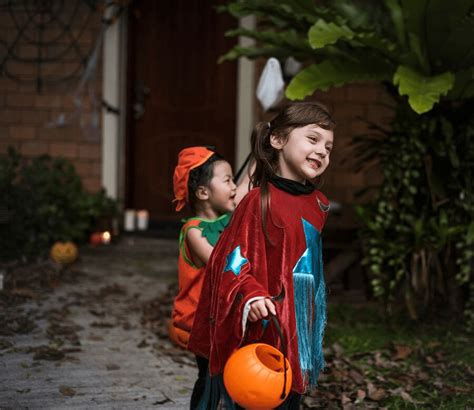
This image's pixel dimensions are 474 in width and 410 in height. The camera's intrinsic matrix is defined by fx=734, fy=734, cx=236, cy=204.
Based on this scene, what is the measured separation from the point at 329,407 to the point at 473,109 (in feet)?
7.02

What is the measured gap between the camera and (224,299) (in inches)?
88.1

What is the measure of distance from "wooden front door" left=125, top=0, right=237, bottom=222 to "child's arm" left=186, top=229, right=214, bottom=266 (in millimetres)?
5136

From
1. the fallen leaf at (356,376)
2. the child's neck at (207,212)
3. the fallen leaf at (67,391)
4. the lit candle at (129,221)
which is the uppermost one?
the child's neck at (207,212)

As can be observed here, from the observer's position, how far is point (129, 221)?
7898mm

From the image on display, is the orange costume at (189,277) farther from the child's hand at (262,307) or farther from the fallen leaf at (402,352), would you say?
the fallen leaf at (402,352)

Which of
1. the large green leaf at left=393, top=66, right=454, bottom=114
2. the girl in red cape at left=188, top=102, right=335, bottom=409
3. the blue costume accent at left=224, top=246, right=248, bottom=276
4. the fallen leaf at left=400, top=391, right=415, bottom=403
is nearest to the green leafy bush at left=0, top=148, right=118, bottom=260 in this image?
the large green leaf at left=393, top=66, right=454, bottom=114

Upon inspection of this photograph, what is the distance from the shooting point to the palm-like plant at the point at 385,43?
3822 millimetres

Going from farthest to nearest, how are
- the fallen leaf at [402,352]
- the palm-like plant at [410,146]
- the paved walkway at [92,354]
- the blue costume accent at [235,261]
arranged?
1. the palm-like plant at [410,146]
2. the fallen leaf at [402,352]
3. the paved walkway at [92,354]
4. the blue costume accent at [235,261]

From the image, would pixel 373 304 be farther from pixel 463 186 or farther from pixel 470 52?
pixel 470 52

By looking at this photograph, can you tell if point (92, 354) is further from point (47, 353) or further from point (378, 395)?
point (378, 395)

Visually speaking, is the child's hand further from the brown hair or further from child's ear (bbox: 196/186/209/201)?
child's ear (bbox: 196/186/209/201)

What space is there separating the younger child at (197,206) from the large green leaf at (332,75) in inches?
48.1

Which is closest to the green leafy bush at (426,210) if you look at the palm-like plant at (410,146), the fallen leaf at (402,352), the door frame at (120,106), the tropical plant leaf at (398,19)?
the palm-like plant at (410,146)

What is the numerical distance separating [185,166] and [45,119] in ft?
18.1
